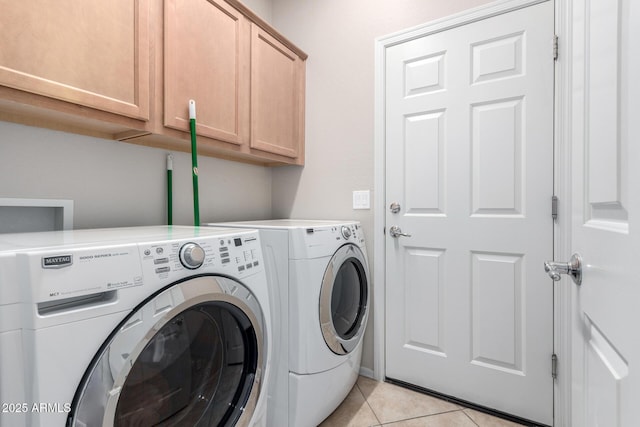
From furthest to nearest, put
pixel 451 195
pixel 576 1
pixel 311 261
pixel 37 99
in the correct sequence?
pixel 451 195 → pixel 311 261 → pixel 37 99 → pixel 576 1

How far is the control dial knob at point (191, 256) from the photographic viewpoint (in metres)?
0.83

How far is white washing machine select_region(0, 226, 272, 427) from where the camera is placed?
0.58 metres

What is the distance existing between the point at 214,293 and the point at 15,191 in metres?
0.94

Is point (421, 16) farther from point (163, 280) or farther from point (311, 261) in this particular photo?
point (163, 280)

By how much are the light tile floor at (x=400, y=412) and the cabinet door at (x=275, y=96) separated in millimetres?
1521

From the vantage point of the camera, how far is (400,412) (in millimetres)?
1606

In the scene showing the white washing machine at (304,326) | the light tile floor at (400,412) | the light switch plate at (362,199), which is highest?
the light switch plate at (362,199)

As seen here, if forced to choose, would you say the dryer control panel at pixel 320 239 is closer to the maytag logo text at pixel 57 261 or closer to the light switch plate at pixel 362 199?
the light switch plate at pixel 362 199

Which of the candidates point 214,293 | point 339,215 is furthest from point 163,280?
point 339,215

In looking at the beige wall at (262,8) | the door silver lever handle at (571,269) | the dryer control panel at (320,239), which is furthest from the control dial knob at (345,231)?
the beige wall at (262,8)

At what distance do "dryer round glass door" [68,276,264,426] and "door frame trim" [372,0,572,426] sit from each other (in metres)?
1.07

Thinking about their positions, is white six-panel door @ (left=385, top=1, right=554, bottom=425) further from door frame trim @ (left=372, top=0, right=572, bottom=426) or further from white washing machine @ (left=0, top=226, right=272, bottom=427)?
white washing machine @ (left=0, top=226, right=272, bottom=427)

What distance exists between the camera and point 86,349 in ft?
2.08

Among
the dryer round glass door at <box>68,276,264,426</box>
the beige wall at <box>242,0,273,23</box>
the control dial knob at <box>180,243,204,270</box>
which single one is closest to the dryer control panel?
the dryer round glass door at <box>68,276,264,426</box>
